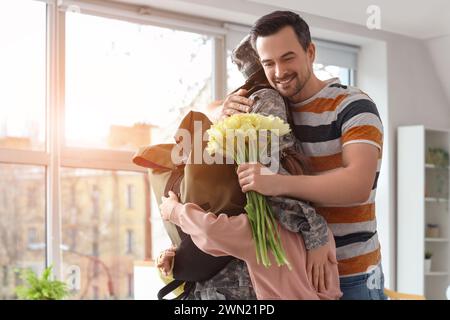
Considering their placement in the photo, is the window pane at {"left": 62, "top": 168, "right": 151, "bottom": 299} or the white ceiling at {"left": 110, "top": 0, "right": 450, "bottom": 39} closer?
the window pane at {"left": 62, "top": 168, "right": 151, "bottom": 299}

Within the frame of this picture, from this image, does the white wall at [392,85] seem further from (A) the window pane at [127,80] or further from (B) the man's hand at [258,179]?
(B) the man's hand at [258,179]

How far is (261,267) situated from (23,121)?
305cm

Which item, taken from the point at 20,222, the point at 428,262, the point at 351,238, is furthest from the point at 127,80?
the point at 351,238

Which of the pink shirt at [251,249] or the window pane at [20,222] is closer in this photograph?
the pink shirt at [251,249]

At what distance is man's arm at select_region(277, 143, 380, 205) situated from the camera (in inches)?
43.6

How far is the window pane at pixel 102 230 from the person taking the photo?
412 centimetres

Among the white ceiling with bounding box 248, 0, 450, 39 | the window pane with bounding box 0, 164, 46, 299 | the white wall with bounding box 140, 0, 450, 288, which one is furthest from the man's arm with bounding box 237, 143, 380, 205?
the white wall with bounding box 140, 0, 450, 288

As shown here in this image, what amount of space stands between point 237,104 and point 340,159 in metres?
0.19

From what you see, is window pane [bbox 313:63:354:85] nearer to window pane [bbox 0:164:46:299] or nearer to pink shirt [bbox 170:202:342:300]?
window pane [bbox 0:164:46:299]

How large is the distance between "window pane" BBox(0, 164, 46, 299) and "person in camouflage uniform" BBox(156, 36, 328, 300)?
282 centimetres

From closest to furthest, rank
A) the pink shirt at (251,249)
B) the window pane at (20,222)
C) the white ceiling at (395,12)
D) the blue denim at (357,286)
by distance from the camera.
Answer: the pink shirt at (251,249), the blue denim at (357,286), the window pane at (20,222), the white ceiling at (395,12)

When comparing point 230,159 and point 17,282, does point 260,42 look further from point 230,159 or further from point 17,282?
point 17,282

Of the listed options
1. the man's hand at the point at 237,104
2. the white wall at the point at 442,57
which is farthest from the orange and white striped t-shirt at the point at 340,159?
the white wall at the point at 442,57

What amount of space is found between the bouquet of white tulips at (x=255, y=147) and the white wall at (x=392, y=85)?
13.4 feet
